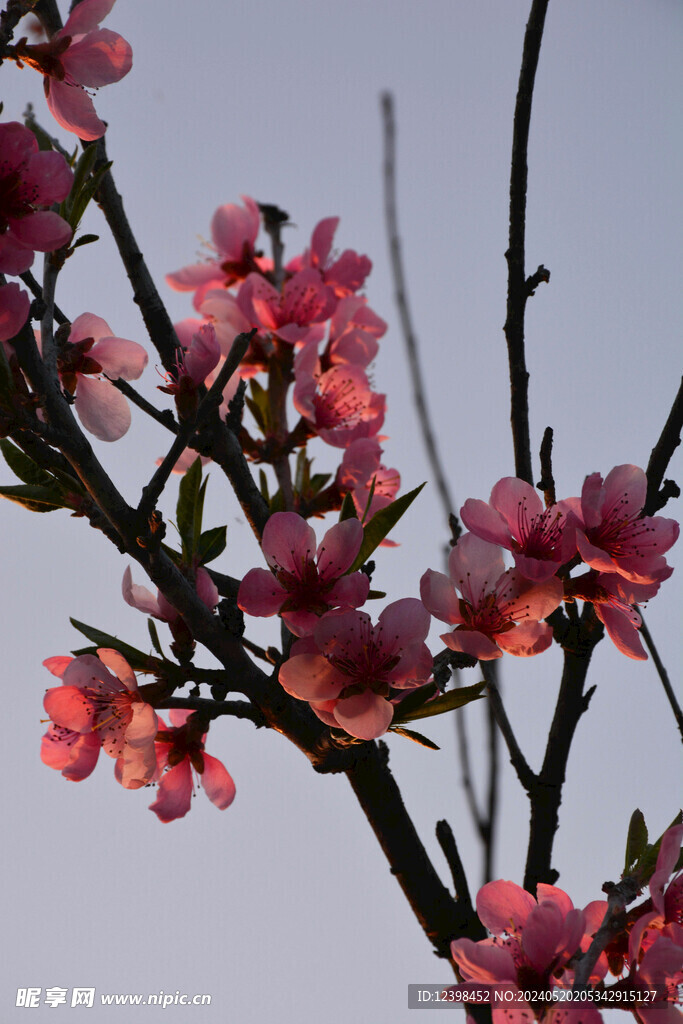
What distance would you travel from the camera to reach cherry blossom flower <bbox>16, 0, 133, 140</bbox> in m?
1.03

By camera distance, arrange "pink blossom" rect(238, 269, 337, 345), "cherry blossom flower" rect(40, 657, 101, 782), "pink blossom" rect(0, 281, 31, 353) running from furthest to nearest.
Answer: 1. "pink blossom" rect(238, 269, 337, 345)
2. "cherry blossom flower" rect(40, 657, 101, 782)
3. "pink blossom" rect(0, 281, 31, 353)

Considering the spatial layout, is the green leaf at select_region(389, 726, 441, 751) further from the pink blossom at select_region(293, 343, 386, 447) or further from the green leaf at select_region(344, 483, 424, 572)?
the pink blossom at select_region(293, 343, 386, 447)

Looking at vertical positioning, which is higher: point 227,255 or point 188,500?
point 227,255

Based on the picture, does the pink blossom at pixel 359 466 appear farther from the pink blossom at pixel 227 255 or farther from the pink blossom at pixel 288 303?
the pink blossom at pixel 227 255

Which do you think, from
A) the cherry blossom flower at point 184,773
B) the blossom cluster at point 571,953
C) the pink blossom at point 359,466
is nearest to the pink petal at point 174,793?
the cherry blossom flower at point 184,773

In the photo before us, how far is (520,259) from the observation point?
46.0 inches

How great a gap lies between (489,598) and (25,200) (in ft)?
2.16

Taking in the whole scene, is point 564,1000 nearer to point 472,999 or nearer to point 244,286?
point 472,999

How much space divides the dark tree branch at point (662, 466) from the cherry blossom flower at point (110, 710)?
0.68 metres

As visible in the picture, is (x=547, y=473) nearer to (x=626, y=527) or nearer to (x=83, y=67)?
(x=626, y=527)

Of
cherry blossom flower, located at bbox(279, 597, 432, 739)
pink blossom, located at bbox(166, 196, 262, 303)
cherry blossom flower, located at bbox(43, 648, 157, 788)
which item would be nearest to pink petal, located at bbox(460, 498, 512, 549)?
cherry blossom flower, located at bbox(279, 597, 432, 739)

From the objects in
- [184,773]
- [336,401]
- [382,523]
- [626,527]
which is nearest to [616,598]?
[626,527]

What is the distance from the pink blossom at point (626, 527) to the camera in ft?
3.21

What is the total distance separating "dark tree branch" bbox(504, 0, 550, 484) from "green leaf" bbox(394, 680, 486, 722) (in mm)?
354
